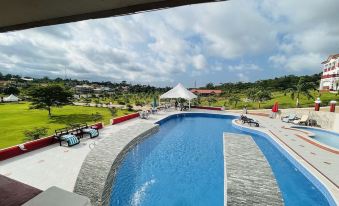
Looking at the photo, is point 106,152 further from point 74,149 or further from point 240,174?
point 240,174

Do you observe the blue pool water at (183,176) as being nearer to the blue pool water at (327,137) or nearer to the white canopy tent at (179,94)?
the blue pool water at (327,137)

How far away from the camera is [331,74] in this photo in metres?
39.8

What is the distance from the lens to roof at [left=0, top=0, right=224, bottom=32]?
1.98m

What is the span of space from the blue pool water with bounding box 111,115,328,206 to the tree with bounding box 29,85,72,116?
1489 cm

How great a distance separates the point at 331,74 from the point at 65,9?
170 ft

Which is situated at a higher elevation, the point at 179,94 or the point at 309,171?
the point at 179,94

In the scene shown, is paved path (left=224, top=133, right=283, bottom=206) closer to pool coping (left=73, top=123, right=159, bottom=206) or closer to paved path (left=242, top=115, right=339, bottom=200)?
paved path (left=242, top=115, right=339, bottom=200)

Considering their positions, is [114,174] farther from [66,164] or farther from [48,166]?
[48,166]

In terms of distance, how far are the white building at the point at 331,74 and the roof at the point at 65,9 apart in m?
47.0

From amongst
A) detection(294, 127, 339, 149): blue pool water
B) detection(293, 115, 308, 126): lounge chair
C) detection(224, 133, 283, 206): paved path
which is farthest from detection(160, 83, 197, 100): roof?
detection(224, 133, 283, 206): paved path

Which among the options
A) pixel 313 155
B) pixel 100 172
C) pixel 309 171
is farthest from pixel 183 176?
pixel 313 155

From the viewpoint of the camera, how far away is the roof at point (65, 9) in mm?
1981

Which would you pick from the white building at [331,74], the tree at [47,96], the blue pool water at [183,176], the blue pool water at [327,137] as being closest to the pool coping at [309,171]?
the blue pool water at [183,176]

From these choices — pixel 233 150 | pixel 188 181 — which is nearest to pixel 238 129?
pixel 233 150
